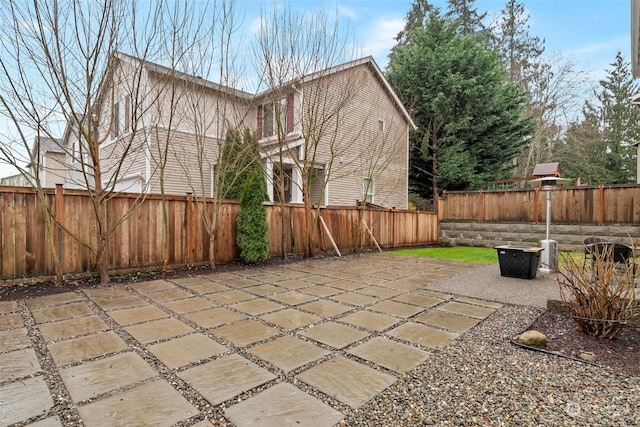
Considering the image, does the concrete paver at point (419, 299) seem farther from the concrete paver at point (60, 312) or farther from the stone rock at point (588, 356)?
the concrete paver at point (60, 312)

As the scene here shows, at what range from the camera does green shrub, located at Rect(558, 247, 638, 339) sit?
3041 mm

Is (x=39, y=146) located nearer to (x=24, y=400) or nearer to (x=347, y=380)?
(x=24, y=400)

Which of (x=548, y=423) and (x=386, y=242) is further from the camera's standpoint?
(x=386, y=242)

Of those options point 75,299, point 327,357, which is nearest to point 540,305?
point 327,357

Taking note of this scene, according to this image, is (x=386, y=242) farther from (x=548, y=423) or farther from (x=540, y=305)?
(x=548, y=423)

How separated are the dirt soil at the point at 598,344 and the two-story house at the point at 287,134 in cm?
572

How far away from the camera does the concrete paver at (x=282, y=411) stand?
6.03 ft

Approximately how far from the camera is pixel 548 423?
6.06 feet

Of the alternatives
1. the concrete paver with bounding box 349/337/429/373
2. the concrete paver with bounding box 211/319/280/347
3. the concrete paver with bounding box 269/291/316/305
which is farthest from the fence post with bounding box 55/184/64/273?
the concrete paver with bounding box 349/337/429/373

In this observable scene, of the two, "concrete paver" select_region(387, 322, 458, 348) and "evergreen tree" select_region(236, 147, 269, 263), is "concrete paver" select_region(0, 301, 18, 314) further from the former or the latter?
"concrete paver" select_region(387, 322, 458, 348)

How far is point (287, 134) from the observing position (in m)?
11.0

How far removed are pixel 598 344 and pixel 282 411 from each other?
2.90m

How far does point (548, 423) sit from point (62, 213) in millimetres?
6437

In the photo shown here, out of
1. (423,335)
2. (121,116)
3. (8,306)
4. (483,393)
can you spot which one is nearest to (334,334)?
(423,335)
